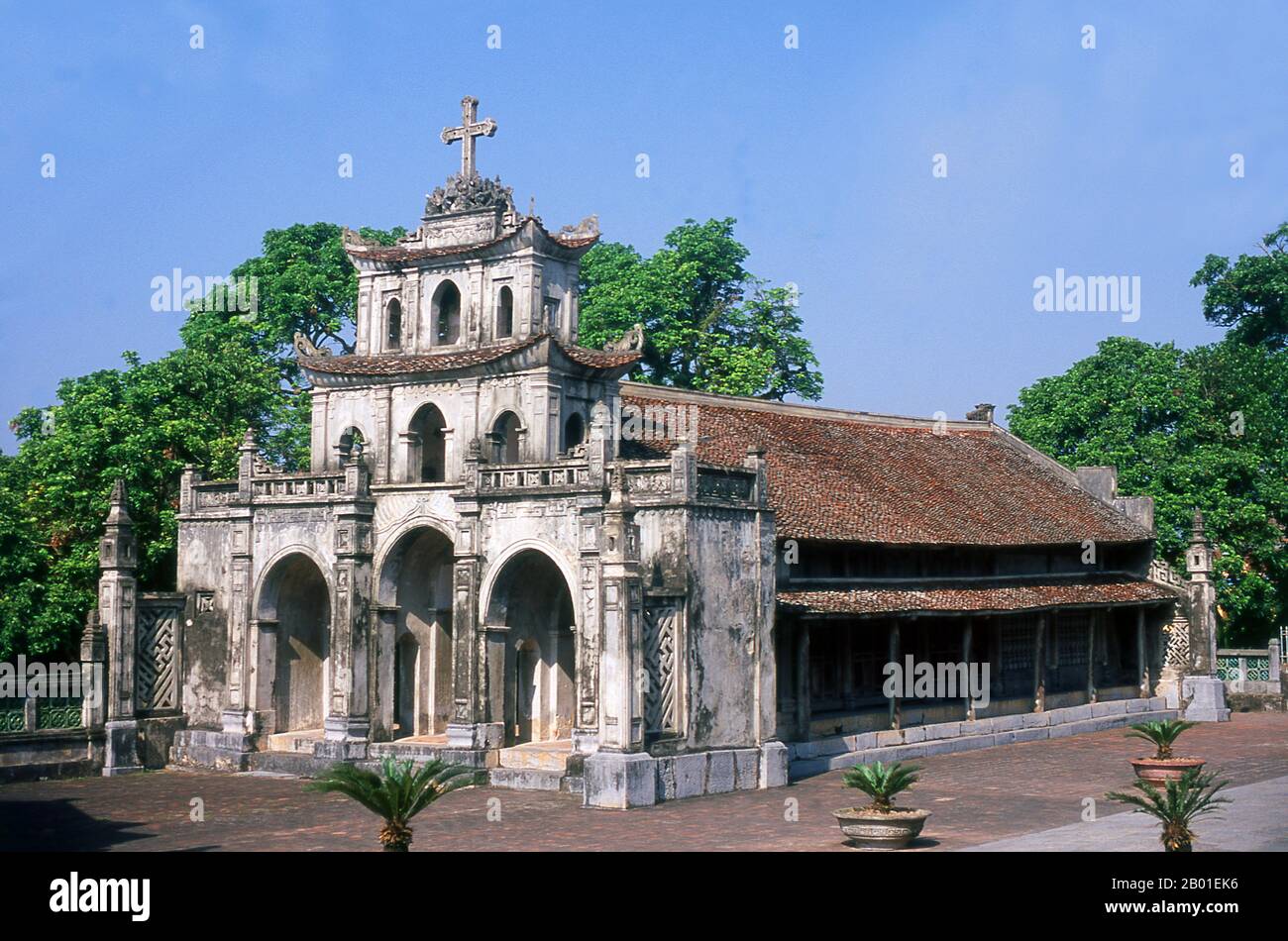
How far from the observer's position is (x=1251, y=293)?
205 feet

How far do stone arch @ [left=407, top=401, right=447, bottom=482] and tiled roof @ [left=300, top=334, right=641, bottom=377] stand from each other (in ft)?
2.94

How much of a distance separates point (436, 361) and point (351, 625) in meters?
5.72

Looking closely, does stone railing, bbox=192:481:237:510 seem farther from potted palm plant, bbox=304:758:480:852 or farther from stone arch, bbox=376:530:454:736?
potted palm plant, bbox=304:758:480:852

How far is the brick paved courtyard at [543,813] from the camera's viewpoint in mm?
23625

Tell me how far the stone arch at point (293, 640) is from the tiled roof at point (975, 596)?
1050 centimetres

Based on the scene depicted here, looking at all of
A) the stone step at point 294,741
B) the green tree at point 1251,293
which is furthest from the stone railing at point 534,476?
the green tree at point 1251,293

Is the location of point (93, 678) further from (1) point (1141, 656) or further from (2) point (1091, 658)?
(1) point (1141, 656)

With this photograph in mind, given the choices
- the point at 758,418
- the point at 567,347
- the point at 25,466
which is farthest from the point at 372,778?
the point at 25,466

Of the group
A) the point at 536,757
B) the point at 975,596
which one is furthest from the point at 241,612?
the point at 975,596

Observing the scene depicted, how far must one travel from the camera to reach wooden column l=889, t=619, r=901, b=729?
35.5m

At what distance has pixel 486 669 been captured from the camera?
101 feet

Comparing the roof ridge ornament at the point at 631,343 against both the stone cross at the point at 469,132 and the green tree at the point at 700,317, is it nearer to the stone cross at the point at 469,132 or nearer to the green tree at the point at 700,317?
the stone cross at the point at 469,132

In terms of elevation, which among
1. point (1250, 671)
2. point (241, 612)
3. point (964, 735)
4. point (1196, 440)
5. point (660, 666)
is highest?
point (1196, 440)

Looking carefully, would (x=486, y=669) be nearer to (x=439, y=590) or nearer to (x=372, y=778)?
(x=439, y=590)
